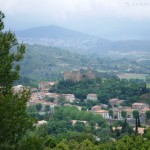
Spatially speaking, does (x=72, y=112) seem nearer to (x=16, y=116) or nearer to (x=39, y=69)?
(x=16, y=116)

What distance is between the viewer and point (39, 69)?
74438 mm

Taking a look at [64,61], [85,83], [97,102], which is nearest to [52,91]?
[85,83]

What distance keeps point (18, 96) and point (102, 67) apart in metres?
78.1

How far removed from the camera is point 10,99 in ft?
21.5

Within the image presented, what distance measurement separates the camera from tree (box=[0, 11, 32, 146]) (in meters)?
6.44

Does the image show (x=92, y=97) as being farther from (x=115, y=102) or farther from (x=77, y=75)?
(x=77, y=75)

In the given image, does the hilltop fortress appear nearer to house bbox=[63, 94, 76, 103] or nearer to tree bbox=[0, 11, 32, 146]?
house bbox=[63, 94, 76, 103]

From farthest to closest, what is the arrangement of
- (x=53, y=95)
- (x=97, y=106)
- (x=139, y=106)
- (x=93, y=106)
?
(x=53, y=95) < (x=93, y=106) < (x=97, y=106) < (x=139, y=106)

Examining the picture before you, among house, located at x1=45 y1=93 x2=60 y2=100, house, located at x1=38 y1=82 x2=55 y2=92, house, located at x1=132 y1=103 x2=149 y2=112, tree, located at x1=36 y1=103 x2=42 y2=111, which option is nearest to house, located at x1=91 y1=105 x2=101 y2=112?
house, located at x1=132 y1=103 x2=149 y2=112

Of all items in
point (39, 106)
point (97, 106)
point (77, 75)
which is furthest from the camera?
point (77, 75)

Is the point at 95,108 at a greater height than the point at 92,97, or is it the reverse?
the point at 92,97

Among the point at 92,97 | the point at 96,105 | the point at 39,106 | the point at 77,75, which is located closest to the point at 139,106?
the point at 96,105

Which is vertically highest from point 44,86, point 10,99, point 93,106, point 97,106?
point 10,99

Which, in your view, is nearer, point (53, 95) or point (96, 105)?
point (96, 105)
